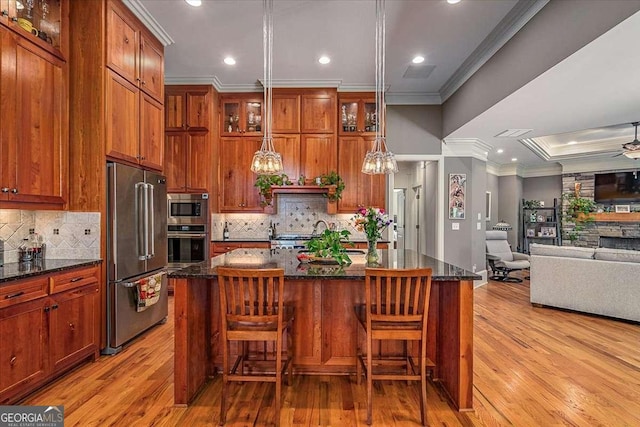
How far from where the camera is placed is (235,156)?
219 inches

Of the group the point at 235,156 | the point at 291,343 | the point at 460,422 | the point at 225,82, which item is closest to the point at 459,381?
A: the point at 460,422

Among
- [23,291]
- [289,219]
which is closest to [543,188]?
[289,219]

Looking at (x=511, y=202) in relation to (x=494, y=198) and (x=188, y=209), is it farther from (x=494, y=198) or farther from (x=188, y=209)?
(x=188, y=209)

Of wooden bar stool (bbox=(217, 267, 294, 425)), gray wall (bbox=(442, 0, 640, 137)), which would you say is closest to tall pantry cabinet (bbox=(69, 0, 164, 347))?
wooden bar stool (bbox=(217, 267, 294, 425))

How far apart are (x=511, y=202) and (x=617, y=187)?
2.41 m

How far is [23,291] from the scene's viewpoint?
2.31 metres

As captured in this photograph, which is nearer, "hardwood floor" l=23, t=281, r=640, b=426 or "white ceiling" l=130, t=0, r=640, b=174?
"hardwood floor" l=23, t=281, r=640, b=426

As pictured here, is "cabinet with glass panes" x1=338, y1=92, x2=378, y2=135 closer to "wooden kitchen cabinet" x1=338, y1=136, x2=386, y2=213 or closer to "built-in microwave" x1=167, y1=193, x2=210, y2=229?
"wooden kitchen cabinet" x1=338, y1=136, x2=386, y2=213

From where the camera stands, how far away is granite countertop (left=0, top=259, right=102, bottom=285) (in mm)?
2276

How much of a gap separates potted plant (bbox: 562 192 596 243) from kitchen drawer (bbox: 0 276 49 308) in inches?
399

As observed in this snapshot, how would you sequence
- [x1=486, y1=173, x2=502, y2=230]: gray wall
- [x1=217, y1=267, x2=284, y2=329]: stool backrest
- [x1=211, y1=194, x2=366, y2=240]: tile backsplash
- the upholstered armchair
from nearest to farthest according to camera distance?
[x1=217, y1=267, x2=284, y2=329]: stool backrest < [x1=211, y1=194, x2=366, y2=240]: tile backsplash < the upholstered armchair < [x1=486, y1=173, x2=502, y2=230]: gray wall

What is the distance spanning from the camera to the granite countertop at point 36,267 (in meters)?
2.28

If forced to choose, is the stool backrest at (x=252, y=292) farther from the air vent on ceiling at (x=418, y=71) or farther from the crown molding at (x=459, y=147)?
the crown molding at (x=459, y=147)

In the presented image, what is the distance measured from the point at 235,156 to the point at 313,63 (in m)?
1.93
